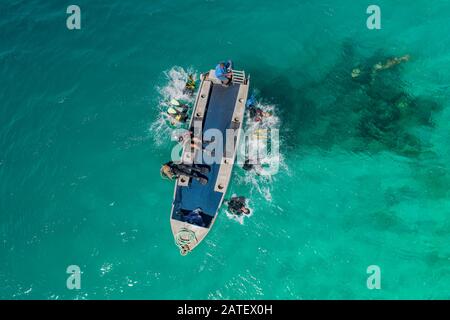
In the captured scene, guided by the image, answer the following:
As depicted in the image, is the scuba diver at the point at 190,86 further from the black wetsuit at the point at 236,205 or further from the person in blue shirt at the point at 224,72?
the black wetsuit at the point at 236,205

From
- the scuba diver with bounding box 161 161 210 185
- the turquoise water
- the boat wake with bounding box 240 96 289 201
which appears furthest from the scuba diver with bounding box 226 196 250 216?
the scuba diver with bounding box 161 161 210 185

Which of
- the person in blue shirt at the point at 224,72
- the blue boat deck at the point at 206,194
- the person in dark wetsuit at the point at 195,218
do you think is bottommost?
the person in dark wetsuit at the point at 195,218

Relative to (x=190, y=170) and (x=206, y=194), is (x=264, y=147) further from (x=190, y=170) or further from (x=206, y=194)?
(x=190, y=170)

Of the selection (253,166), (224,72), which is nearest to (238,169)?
(253,166)

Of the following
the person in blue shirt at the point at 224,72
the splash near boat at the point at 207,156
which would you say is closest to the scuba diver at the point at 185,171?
the splash near boat at the point at 207,156

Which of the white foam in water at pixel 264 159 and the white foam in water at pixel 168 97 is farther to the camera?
the white foam in water at pixel 168 97
